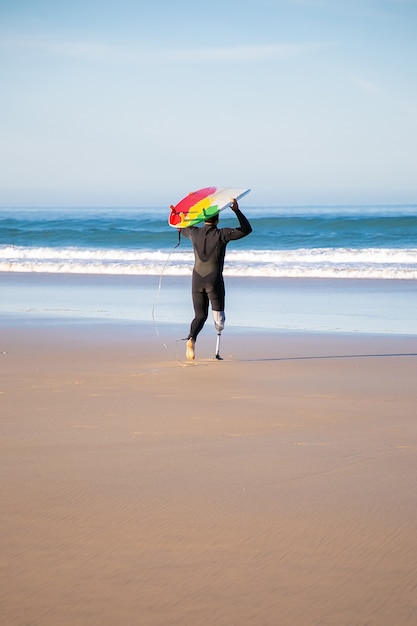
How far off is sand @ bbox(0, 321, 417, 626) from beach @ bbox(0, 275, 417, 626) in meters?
0.01

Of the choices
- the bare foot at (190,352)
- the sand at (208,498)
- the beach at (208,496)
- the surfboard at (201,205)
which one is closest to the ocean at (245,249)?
the surfboard at (201,205)

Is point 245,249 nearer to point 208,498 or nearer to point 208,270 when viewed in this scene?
point 208,270

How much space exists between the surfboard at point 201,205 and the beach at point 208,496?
1711mm

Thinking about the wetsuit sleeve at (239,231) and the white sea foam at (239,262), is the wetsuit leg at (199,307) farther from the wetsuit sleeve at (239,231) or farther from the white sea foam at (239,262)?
the white sea foam at (239,262)

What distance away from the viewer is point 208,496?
453cm

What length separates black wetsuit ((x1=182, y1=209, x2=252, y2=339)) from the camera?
9391 mm

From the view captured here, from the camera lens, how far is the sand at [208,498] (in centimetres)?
333

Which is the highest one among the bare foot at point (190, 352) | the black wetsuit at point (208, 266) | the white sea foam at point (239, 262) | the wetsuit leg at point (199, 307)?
the black wetsuit at point (208, 266)

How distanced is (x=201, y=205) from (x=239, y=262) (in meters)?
17.3

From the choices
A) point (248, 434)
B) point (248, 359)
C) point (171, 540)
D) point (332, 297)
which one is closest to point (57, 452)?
point (248, 434)

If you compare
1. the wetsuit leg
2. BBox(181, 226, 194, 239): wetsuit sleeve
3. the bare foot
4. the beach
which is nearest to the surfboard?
BBox(181, 226, 194, 239): wetsuit sleeve

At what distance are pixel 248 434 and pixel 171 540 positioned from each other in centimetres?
203

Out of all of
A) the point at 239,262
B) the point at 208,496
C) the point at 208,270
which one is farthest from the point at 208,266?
the point at 239,262

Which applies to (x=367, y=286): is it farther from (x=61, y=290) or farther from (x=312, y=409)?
(x=312, y=409)
